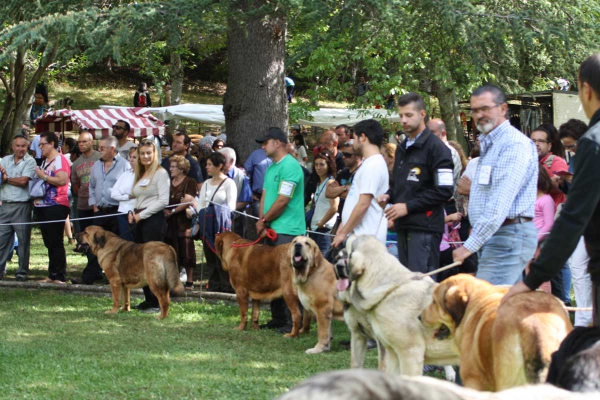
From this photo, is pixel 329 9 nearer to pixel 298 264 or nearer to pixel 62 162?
pixel 298 264

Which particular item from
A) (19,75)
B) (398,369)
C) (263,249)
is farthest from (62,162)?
(19,75)

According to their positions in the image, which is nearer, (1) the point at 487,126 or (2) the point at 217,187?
(1) the point at 487,126

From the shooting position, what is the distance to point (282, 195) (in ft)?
30.9

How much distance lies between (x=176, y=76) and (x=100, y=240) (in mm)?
22927

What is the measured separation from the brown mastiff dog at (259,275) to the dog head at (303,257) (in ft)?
1.94

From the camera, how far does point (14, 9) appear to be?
11367 mm

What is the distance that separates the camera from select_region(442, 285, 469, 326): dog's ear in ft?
Answer: 15.2

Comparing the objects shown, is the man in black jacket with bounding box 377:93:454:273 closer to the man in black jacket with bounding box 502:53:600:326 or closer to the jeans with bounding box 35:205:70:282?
the man in black jacket with bounding box 502:53:600:326

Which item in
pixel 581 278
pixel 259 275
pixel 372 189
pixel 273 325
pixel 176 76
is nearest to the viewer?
pixel 372 189

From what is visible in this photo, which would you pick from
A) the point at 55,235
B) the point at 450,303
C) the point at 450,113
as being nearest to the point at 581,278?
the point at 450,303

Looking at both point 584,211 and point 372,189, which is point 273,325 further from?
point 584,211

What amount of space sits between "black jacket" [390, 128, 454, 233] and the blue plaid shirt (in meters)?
1.00

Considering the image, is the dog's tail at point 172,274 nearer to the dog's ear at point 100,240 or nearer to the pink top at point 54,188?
the dog's ear at point 100,240

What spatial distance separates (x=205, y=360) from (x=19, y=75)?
2019cm
